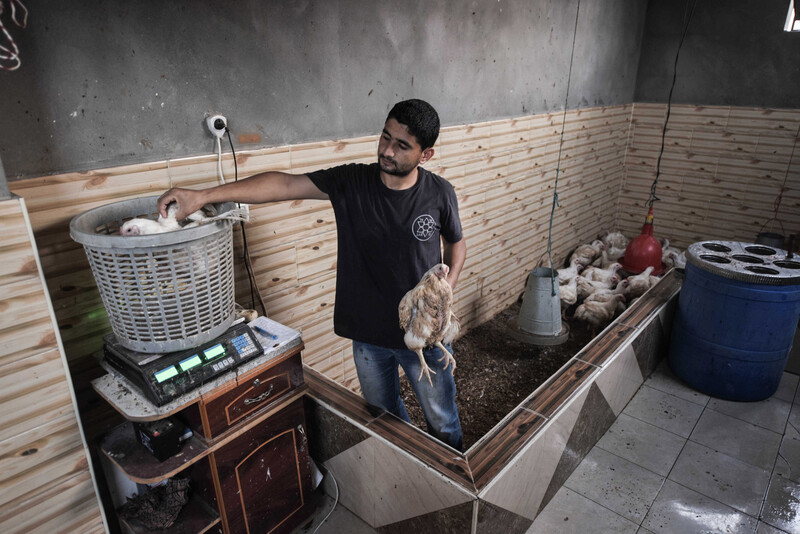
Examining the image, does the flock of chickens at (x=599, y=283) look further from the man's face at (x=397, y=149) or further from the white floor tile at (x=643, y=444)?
the man's face at (x=397, y=149)

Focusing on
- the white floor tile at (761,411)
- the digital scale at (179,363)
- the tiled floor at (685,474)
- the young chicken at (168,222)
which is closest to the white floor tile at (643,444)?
the tiled floor at (685,474)

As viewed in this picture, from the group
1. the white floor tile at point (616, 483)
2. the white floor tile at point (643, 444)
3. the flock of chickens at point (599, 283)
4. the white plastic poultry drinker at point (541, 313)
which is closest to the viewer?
the white floor tile at point (616, 483)

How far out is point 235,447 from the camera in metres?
2.22

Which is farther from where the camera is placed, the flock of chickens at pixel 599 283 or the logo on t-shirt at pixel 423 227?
the flock of chickens at pixel 599 283

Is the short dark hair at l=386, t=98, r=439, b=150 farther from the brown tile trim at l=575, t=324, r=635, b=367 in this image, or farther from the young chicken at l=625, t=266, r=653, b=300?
the young chicken at l=625, t=266, r=653, b=300

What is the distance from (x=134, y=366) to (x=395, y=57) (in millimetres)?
2620

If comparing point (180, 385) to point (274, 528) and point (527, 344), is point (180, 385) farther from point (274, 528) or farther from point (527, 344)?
point (527, 344)

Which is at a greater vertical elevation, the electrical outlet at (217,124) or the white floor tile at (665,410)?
the electrical outlet at (217,124)

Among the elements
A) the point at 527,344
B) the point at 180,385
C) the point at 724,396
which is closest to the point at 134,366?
the point at 180,385

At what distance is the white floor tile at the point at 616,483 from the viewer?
2.89 metres

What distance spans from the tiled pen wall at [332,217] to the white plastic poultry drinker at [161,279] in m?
0.24

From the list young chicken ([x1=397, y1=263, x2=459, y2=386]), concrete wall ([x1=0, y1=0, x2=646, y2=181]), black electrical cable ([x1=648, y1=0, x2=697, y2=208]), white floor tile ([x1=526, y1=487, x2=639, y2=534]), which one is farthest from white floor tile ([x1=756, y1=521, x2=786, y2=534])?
black electrical cable ([x1=648, y1=0, x2=697, y2=208])

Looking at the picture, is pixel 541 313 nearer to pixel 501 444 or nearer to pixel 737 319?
pixel 737 319

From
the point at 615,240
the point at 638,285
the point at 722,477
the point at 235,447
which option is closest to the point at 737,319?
the point at 722,477
